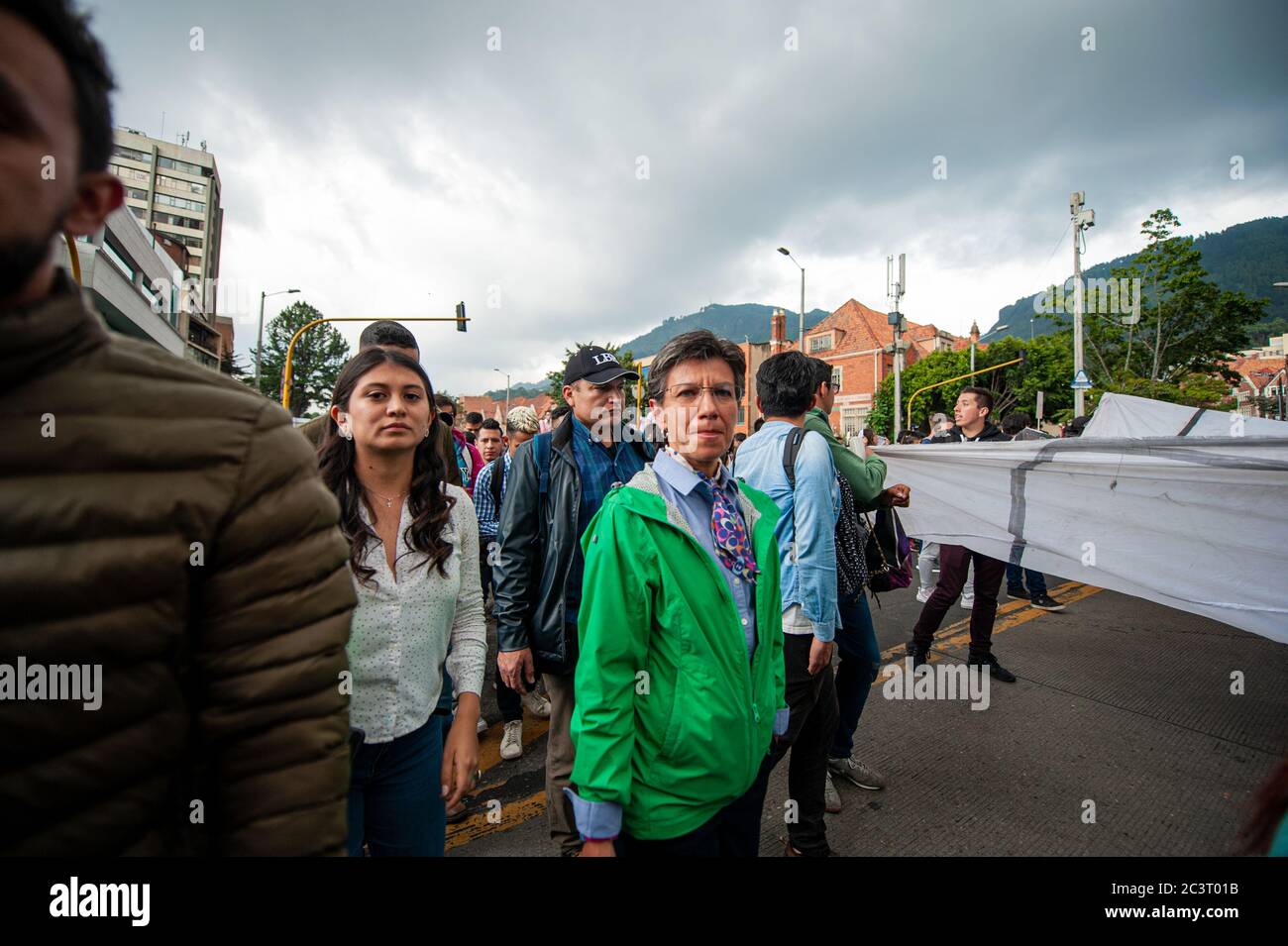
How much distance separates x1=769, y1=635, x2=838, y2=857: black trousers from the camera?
103 inches

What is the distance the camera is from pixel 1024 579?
718cm

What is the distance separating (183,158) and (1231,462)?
293 ft

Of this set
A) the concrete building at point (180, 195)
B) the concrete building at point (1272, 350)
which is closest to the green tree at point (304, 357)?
the concrete building at point (180, 195)

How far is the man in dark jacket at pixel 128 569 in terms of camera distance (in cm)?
68

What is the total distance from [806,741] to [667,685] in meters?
1.48

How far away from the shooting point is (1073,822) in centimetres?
290

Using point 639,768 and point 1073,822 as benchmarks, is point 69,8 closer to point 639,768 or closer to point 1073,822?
point 639,768

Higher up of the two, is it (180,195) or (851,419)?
(180,195)

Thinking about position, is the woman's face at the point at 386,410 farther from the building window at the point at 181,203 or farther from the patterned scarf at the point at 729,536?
the building window at the point at 181,203

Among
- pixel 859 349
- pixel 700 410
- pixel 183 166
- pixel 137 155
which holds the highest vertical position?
pixel 183 166

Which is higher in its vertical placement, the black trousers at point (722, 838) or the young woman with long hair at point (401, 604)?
the young woman with long hair at point (401, 604)

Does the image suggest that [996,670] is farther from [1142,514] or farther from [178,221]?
[178,221]

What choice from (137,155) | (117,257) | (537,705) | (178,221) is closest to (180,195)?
(178,221)
